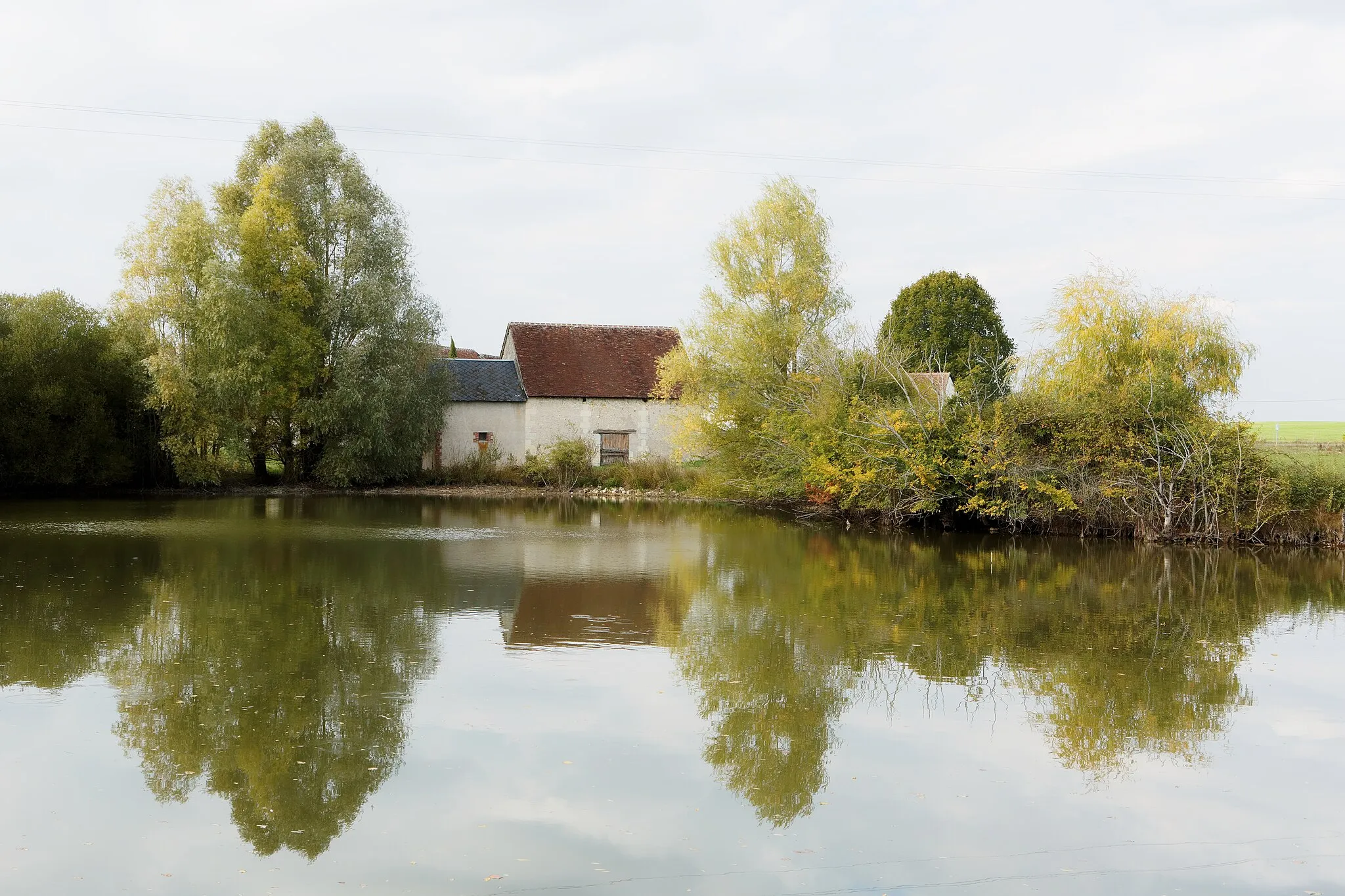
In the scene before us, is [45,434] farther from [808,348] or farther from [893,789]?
[893,789]

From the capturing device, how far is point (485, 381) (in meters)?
38.4

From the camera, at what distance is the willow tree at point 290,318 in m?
30.6

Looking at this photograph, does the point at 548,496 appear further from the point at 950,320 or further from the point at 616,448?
the point at 950,320


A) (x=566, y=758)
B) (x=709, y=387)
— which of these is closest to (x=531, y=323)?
(x=709, y=387)

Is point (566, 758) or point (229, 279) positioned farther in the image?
point (229, 279)

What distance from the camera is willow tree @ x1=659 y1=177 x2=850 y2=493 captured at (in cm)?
2934

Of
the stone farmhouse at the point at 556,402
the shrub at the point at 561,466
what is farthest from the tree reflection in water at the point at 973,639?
the stone farmhouse at the point at 556,402

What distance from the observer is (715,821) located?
600 centimetres

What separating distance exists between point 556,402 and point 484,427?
8.95 feet

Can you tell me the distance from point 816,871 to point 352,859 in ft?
7.81

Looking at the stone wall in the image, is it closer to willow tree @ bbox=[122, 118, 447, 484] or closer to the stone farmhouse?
the stone farmhouse

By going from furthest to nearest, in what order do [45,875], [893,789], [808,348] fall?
[808,348] → [893,789] → [45,875]

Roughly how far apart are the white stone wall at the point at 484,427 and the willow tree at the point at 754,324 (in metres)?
8.20

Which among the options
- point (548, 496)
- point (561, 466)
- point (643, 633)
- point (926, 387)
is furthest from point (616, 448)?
point (643, 633)
